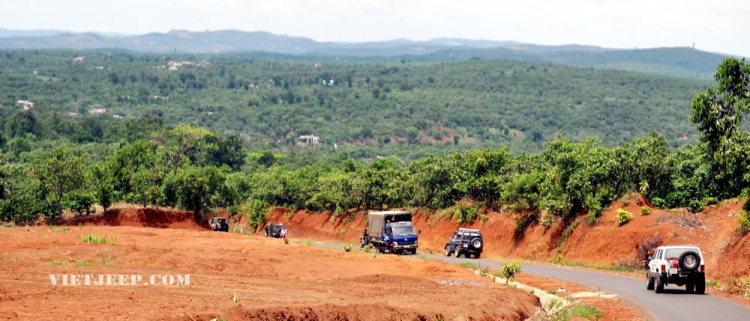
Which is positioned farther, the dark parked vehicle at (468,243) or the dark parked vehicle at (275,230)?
the dark parked vehicle at (275,230)

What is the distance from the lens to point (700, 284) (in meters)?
28.6

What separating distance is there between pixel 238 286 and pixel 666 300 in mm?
13547

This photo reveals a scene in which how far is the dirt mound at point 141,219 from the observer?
67.1 m

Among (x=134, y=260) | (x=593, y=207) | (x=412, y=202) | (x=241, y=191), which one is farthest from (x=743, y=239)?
(x=241, y=191)

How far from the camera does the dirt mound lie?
67062mm

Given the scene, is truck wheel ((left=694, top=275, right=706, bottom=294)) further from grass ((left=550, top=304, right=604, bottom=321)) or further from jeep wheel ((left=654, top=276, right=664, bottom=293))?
grass ((left=550, top=304, right=604, bottom=321))

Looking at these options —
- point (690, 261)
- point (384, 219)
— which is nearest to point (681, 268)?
point (690, 261)

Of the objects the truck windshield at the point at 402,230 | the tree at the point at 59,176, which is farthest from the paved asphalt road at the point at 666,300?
the tree at the point at 59,176

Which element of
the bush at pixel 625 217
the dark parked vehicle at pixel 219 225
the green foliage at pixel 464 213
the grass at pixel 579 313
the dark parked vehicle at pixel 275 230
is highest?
the grass at pixel 579 313

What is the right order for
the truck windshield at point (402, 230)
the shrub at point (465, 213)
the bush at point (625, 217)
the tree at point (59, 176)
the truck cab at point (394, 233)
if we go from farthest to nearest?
the tree at point (59, 176) → the shrub at point (465, 213) → the truck windshield at point (402, 230) → the truck cab at point (394, 233) → the bush at point (625, 217)

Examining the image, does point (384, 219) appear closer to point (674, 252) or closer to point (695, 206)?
point (695, 206)

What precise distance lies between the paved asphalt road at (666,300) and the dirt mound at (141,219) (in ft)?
134

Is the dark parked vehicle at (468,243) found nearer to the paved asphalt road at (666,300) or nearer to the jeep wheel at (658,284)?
the paved asphalt road at (666,300)

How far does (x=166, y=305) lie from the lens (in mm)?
20141
